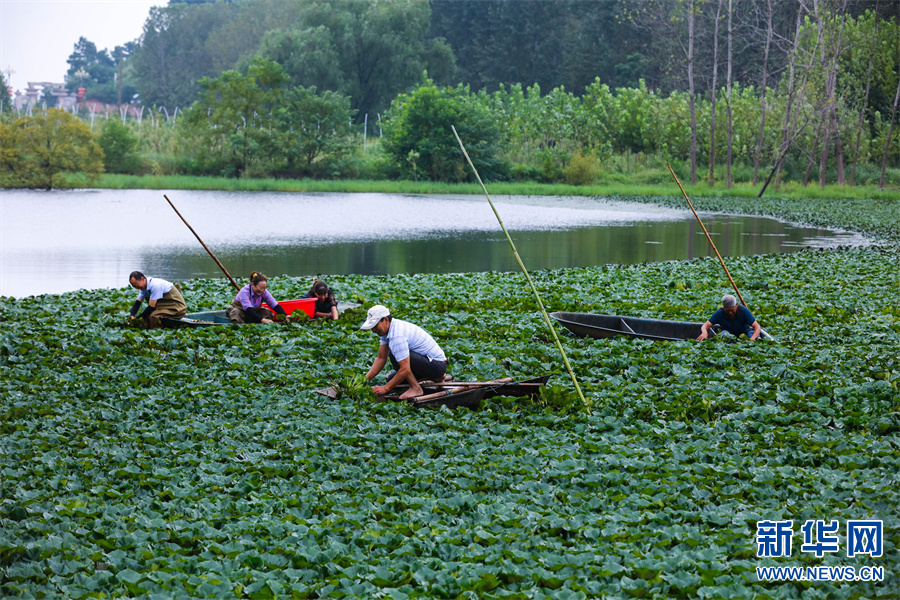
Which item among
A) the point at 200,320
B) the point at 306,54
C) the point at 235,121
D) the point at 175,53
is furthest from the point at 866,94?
the point at 175,53

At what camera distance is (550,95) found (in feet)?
186

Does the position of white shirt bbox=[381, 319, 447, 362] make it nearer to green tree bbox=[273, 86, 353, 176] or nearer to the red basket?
the red basket

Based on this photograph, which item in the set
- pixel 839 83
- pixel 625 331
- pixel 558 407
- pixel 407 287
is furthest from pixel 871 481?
pixel 839 83

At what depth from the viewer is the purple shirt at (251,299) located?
1186 centimetres

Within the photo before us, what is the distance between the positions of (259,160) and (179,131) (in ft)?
17.8

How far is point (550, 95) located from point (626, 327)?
47.9 meters

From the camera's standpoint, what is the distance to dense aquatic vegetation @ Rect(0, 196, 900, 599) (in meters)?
4.88

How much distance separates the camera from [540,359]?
32.7 ft

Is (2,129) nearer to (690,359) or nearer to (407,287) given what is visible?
(407,287)

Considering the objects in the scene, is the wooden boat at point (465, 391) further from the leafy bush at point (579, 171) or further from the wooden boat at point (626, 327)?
the leafy bush at point (579, 171)

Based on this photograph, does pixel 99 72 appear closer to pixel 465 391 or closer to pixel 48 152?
pixel 48 152

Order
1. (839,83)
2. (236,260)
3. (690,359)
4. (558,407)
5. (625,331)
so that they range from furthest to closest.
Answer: (839,83), (236,260), (625,331), (690,359), (558,407)

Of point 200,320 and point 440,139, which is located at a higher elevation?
point 440,139

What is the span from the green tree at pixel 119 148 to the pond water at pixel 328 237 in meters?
7.53
